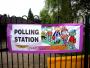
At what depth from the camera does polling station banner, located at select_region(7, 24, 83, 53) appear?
268 inches

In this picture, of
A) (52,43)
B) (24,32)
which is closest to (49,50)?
(52,43)

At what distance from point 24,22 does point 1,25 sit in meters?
0.75

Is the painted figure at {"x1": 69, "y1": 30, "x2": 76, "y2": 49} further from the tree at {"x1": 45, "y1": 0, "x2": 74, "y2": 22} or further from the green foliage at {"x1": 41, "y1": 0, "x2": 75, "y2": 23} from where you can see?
the green foliage at {"x1": 41, "y1": 0, "x2": 75, "y2": 23}

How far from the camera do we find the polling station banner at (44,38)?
6812 millimetres

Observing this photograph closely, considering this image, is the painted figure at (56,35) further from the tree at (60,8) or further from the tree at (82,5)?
the tree at (82,5)

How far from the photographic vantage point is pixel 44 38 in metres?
6.92

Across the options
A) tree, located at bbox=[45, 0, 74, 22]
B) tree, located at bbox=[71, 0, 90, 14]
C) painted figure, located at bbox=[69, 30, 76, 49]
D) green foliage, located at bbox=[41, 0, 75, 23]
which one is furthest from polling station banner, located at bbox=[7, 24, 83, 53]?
tree, located at bbox=[71, 0, 90, 14]

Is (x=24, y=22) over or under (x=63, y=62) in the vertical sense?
over

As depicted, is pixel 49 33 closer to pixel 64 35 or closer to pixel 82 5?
pixel 64 35

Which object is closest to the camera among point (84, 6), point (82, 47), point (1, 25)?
point (1, 25)

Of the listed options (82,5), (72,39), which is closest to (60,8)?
(82,5)

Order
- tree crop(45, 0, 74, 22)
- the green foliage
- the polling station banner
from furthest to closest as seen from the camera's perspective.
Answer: the green foliage
tree crop(45, 0, 74, 22)
the polling station banner

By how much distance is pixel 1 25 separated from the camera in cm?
667

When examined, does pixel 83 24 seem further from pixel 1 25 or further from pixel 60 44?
pixel 1 25
